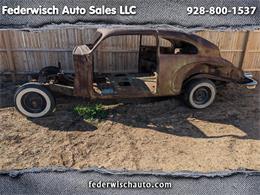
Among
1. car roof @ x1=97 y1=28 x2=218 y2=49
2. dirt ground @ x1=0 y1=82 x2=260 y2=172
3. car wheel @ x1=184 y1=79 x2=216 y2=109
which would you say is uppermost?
car roof @ x1=97 y1=28 x2=218 y2=49

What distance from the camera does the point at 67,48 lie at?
7.40 metres

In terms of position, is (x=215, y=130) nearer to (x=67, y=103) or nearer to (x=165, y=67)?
(x=165, y=67)

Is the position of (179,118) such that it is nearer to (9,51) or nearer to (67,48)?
(67,48)

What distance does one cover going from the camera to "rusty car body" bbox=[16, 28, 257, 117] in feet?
18.1

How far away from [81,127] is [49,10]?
2.56m

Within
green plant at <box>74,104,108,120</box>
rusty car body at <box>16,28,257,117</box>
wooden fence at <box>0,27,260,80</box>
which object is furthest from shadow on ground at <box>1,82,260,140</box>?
wooden fence at <box>0,27,260,80</box>

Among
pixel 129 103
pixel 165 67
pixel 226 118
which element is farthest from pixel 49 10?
pixel 226 118

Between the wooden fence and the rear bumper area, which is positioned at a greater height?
the wooden fence

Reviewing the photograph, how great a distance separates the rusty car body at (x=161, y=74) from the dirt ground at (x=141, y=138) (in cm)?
49

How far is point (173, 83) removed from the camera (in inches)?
231

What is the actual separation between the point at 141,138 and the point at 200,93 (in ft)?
6.60

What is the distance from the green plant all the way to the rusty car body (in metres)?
0.34

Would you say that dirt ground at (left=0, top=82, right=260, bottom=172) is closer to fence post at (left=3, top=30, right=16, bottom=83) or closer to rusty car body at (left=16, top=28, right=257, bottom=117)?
rusty car body at (left=16, top=28, right=257, bottom=117)

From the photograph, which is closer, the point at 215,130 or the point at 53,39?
the point at 215,130
